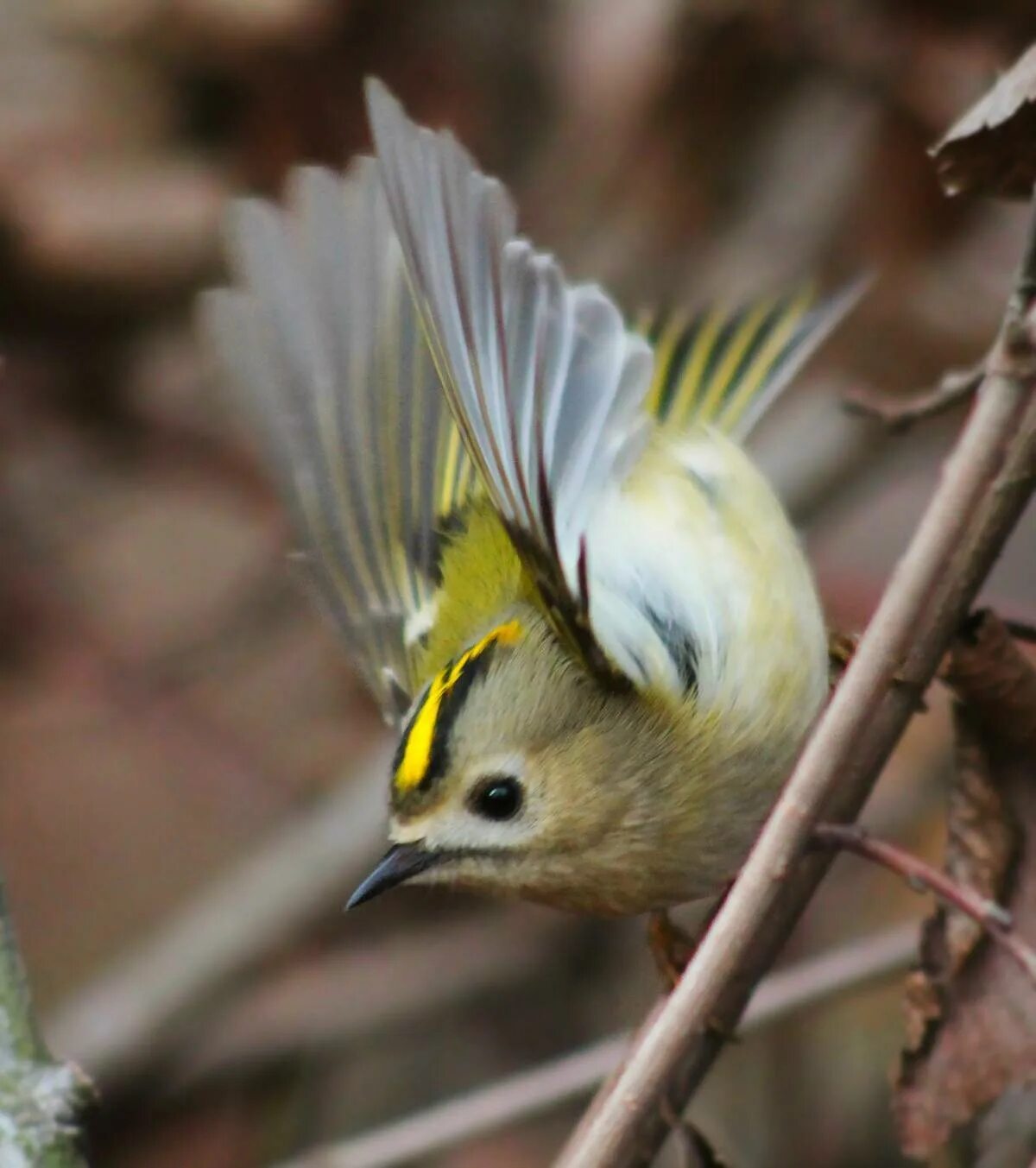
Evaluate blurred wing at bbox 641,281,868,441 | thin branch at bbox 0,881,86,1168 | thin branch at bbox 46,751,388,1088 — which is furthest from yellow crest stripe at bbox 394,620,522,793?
thin branch at bbox 46,751,388,1088

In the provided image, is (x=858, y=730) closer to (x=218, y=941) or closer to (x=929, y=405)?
(x=929, y=405)

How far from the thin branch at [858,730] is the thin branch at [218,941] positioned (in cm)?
121

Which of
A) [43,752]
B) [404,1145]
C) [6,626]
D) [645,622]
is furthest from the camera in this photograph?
[43,752]

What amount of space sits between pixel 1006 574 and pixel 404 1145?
1413 millimetres

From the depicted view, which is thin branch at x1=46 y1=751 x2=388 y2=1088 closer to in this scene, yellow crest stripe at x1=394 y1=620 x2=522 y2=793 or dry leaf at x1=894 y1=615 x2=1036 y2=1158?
yellow crest stripe at x1=394 y1=620 x2=522 y2=793

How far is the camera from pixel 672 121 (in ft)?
8.39

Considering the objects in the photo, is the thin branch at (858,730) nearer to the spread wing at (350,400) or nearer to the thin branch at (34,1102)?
the thin branch at (34,1102)

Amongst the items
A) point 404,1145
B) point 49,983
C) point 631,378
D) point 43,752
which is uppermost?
point 631,378

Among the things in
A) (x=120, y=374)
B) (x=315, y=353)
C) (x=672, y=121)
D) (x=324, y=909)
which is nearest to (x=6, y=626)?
(x=120, y=374)

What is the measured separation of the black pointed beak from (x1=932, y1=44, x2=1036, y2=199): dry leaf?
65cm

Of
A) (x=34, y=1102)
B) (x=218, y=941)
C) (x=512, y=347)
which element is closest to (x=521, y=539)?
(x=512, y=347)

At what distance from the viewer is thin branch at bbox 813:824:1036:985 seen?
118 cm

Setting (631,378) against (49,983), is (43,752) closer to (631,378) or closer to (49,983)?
(49,983)

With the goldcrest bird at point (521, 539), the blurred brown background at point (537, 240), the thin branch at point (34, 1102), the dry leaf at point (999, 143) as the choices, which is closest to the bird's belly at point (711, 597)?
the goldcrest bird at point (521, 539)
